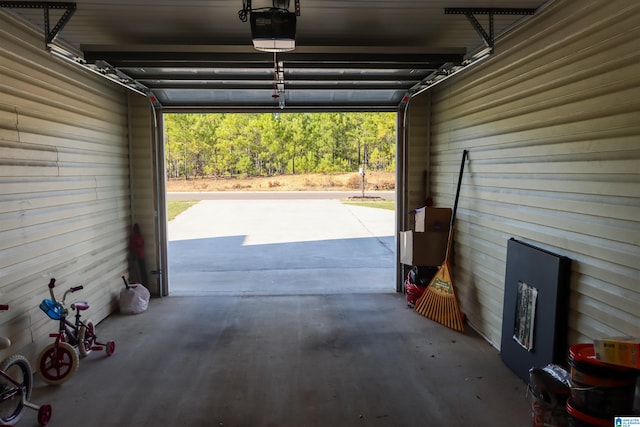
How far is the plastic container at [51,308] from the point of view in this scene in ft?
Result: 12.8

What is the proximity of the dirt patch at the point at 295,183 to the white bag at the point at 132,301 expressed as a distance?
74.6ft

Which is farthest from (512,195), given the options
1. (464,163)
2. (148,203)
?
(148,203)

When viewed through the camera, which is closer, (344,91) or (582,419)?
(582,419)

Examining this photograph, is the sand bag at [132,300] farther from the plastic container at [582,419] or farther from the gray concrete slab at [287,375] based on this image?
the plastic container at [582,419]

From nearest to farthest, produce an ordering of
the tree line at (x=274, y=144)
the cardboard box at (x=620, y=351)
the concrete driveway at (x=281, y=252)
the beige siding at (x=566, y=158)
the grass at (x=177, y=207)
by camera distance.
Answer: the cardboard box at (x=620, y=351) < the beige siding at (x=566, y=158) < the concrete driveway at (x=281, y=252) < the grass at (x=177, y=207) < the tree line at (x=274, y=144)

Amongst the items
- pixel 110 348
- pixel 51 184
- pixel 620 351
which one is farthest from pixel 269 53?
pixel 620 351

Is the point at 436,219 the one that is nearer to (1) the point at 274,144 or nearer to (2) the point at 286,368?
(2) the point at 286,368

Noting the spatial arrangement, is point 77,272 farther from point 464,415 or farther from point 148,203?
point 464,415

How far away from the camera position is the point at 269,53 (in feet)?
14.7

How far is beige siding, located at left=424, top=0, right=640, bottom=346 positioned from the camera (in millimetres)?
2842

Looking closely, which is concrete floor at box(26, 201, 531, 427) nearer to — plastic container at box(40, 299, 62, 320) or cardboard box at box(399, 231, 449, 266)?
plastic container at box(40, 299, 62, 320)

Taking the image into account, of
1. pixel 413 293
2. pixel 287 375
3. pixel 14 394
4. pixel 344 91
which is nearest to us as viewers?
pixel 14 394

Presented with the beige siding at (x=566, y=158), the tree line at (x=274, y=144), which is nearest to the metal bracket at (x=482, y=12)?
the beige siding at (x=566, y=158)

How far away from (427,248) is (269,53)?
3036 mm
